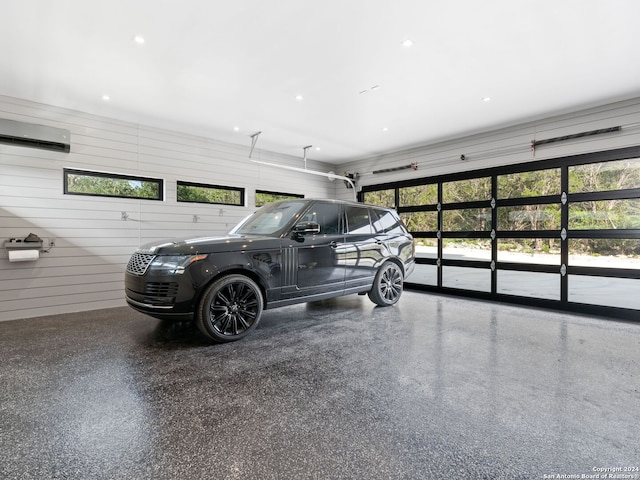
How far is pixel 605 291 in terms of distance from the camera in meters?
4.38

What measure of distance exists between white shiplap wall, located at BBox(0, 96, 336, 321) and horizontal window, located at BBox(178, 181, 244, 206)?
0.42 feet

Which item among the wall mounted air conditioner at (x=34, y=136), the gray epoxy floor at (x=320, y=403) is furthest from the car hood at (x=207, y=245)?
the wall mounted air conditioner at (x=34, y=136)

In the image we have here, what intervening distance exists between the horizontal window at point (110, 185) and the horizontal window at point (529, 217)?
5917 millimetres

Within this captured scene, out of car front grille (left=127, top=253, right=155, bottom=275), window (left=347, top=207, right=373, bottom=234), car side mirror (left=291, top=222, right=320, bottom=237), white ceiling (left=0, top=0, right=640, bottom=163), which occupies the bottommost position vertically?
car front grille (left=127, top=253, right=155, bottom=275)

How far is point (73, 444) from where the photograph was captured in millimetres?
1598

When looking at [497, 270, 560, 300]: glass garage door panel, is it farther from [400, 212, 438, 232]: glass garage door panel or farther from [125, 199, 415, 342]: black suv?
[125, 199, 415, 342]: black suv

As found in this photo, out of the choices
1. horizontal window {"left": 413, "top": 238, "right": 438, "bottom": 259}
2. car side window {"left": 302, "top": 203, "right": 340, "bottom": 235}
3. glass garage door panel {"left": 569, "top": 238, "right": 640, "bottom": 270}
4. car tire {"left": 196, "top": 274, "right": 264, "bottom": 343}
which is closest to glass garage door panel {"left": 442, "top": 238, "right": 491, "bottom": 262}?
horizontal window {"left": 413, "top": 238, "right": 438, "bottom": 259}

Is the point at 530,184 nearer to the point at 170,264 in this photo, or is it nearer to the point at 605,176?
the point at 605,176

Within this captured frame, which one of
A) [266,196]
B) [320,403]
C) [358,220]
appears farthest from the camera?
[266,196]

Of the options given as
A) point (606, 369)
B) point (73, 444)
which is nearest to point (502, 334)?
point (606, 369)

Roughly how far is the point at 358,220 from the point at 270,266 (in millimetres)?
1618

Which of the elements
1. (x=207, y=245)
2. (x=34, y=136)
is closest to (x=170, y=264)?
(x=207, y=245)

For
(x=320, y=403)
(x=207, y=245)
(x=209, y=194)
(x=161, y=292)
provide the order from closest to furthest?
(x=320, y=403)
(x=161, y=292)
(x=207, y=245)
(x=209, y=194)

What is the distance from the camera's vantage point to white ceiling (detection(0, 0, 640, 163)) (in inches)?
102
